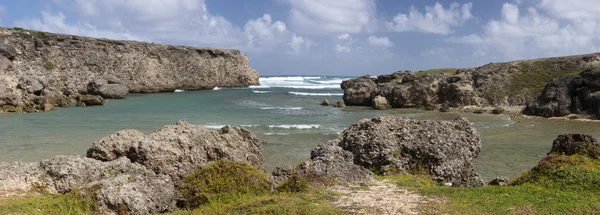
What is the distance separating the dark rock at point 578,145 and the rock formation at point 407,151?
2500 millimetres

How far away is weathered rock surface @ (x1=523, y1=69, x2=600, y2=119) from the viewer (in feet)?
119

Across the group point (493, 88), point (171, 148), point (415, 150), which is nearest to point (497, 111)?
point (493, 88)

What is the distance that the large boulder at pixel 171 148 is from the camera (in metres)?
11.3

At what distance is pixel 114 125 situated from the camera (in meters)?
29.1

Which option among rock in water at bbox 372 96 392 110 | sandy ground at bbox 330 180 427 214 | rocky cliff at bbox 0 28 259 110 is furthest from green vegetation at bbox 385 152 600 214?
rocky cliff at bbox 0 28 259 110

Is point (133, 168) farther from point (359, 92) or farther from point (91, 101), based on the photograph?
point (359, 92)

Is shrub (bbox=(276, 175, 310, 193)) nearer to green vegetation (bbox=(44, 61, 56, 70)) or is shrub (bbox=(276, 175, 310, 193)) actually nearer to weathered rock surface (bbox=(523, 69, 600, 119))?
weathered rock surface (bbox=(523, 69, 600, 119))

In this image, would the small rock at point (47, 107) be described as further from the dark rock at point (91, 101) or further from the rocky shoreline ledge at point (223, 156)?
the rocky shoreline ledge at point (223, 156)

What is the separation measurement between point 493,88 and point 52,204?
4996 centimetres

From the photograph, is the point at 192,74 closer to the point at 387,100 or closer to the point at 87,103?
the point at 87,103

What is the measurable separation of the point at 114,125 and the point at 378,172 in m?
23.1

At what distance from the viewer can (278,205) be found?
8555mm

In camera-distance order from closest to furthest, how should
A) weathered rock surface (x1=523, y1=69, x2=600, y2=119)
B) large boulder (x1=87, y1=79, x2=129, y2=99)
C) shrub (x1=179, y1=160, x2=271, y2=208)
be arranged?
1. shrub (x1=179, y1=160, x2=271, y2=208)
2. weathered rock surface (x1=523, y1=69, x2=600, y2=119)
3. large boulder (x1=87, y1=79, x2=129, y2=99)

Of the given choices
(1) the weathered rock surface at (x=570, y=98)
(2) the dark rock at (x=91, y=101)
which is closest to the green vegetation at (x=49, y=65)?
(2) the dark rock at (x=91, y=101)
